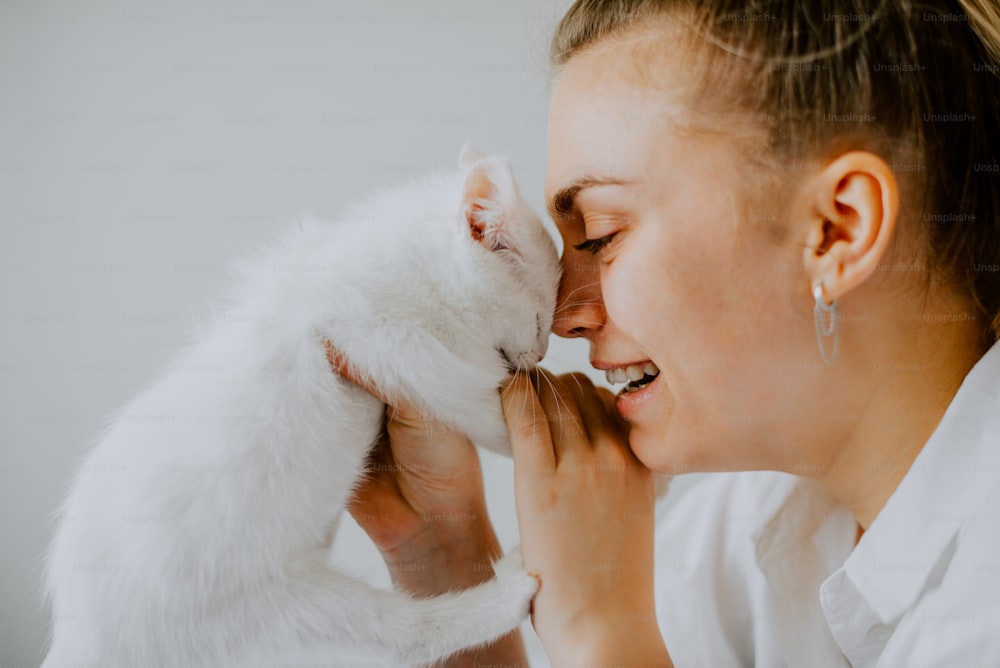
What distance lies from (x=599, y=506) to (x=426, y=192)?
58 centimetres

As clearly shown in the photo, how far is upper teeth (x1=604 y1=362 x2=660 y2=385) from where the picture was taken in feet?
3.31

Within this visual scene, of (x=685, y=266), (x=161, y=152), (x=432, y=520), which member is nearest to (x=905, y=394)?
(x=685, y=266)

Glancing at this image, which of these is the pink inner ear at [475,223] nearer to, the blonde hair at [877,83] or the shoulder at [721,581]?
the blonde hair at [877,83]

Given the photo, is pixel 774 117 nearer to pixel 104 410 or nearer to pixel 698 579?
pixel 698 579

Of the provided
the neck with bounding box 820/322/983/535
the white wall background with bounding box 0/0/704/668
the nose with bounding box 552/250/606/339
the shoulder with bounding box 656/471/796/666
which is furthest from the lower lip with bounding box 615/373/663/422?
the white wall background with bounding box 0/0/704/668

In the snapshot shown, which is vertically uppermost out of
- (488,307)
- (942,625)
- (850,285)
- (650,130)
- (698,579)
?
(650,130)

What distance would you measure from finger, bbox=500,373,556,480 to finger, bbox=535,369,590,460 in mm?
18

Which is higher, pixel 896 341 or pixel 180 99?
pixel 180 99

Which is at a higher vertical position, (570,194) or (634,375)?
(570,194)

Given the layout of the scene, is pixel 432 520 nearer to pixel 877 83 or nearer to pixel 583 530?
pixel 583 530

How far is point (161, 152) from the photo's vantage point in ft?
4.20

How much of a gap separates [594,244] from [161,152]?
0.82 m

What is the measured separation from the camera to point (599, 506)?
3.31 feet

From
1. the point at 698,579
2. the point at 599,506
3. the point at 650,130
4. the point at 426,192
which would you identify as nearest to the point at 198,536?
the point at 599,506
